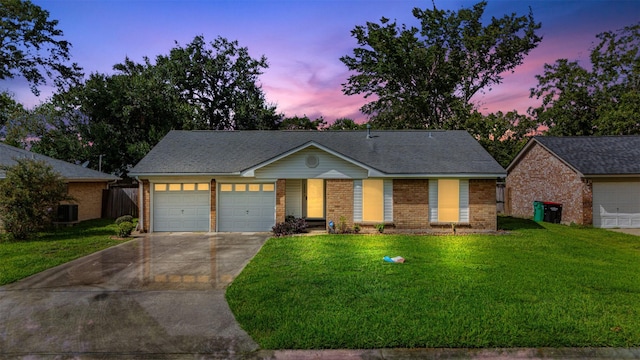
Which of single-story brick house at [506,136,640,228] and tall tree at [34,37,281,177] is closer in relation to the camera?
single-story brick house at [506,136,640,228]

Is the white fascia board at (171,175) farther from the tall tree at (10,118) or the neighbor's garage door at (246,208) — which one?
the tall tree at (10,118)

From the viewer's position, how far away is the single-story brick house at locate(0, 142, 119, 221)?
18.0 meters

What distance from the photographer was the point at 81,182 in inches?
742

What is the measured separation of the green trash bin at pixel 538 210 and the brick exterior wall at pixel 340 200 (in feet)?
39.2

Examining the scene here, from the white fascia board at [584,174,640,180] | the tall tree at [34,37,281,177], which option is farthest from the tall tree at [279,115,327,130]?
the white fascia board at [584,174,640,180]

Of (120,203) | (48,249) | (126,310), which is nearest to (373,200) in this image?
(126,310)

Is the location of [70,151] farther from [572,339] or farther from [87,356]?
[572,339]

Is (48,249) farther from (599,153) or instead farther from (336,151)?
(599,153)

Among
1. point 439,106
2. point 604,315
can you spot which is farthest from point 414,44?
point 604,315

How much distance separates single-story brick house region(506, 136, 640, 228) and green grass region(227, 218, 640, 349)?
654 centimetres

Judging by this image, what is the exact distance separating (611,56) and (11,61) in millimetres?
51869

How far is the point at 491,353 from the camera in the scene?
4.27 meters

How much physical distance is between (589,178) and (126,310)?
781 inches

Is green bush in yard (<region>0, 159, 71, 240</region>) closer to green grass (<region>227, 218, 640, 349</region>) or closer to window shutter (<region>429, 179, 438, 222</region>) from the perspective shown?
green grass (<region>227, 218, 640, 349</region>)
